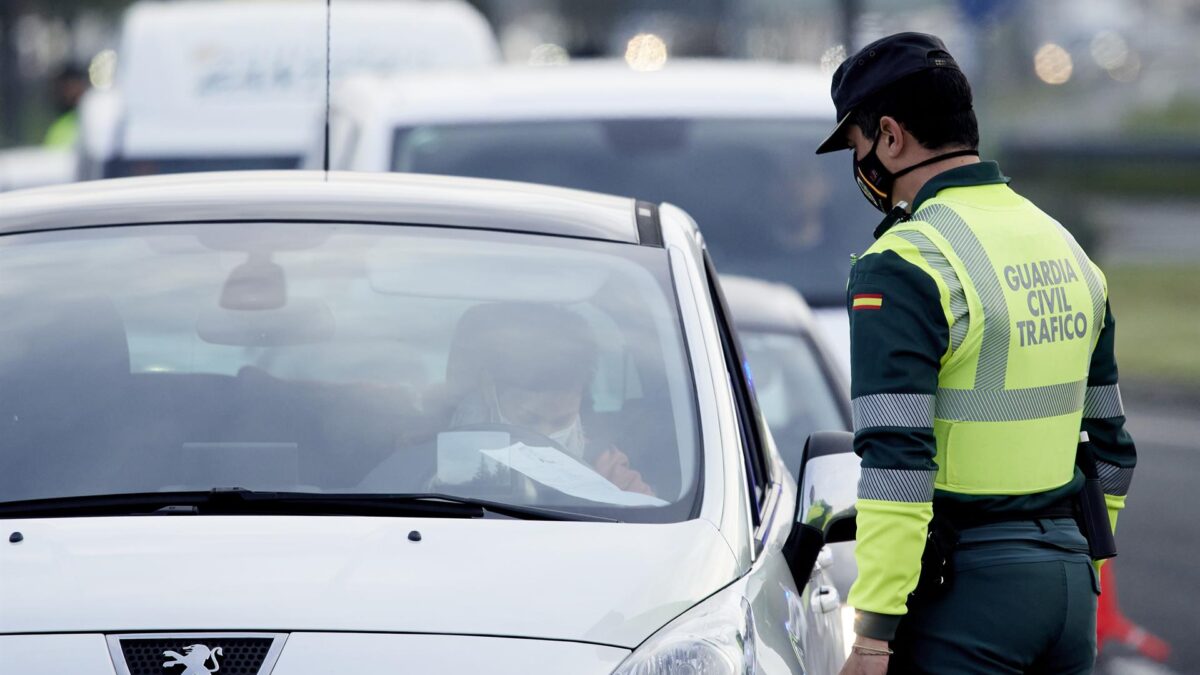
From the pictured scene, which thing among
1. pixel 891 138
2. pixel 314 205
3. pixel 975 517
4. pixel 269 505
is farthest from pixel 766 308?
pixel 269 505

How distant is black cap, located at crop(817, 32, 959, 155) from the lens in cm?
342

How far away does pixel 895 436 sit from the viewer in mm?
3207

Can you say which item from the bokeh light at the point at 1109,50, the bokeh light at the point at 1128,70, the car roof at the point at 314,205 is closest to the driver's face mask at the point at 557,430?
the car roof at the point at 314,205

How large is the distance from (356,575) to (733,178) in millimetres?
4632

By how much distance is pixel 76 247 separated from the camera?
3.89 meters

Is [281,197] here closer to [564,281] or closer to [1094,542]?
[564,281]

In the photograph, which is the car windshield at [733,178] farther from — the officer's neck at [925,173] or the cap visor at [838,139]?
the officer's neck at [925,173]

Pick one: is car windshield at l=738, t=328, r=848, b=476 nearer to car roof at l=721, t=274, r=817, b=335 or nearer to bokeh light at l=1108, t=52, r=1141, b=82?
car roof at l=721, t=274, r=817, b=335

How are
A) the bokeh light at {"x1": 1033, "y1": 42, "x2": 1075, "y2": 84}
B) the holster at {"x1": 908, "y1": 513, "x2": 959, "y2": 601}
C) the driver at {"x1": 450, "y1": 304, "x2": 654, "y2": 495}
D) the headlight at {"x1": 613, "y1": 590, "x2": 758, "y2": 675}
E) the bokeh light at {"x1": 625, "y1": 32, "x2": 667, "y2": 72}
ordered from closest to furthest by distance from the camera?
1. the headlight at {"x1": 613, "y1": 590, "x2": 758, "y2": 675}
2. the holster at {"x1": 908, "y1": 513, "x2": 959, "y2": 601}
3. the driver at {"x1": 450, "y1": 304, "x2": 654, "y2": 495}
4. the bokeh light at {"x1": 625, "y1": 32, "x2": 667, "y2": 72}
5. the bokeh light at {"x1": 1033, "y1": 42, "x2": 1075, "y2": 84}

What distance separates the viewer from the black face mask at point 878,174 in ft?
11.4

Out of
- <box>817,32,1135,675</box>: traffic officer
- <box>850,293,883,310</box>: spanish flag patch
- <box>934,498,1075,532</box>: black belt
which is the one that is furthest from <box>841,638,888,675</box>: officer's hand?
<box>850,293,883,310</box>: spanish flag patch

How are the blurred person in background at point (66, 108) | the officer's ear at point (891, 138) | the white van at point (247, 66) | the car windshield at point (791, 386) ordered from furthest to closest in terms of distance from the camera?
the blurred person in background at point (66, 108) < the white van at point (247, 66) < the car windshield at point (791, 386) < the officer's ear at point (891, 138)

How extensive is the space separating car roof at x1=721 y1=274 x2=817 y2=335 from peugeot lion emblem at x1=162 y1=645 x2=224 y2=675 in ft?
11.1

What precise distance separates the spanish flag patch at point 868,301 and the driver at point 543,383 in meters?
0.48
